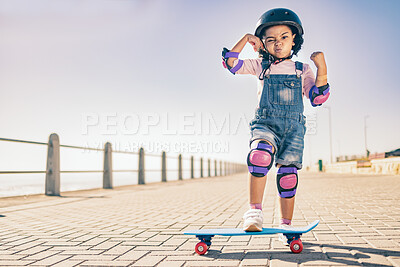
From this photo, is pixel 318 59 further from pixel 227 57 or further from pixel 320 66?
pixel 227 57

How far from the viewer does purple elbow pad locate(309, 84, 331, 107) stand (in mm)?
3131

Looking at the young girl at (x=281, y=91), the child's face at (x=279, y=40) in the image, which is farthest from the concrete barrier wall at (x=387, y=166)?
the child's face at (x=279, y=40)

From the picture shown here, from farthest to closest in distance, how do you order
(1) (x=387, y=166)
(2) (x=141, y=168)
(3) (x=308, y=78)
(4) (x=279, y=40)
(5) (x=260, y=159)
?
(1) (x=387, y=166) < (2) (x=141, y=168) < (3) (x=308, y=78) < (4) (x=279, y=40) < (5) (x=260, y=159)

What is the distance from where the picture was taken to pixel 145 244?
3.22 meters

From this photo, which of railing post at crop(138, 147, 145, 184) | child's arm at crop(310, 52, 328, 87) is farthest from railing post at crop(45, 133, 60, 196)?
child's arm at crop(310, 52, 328, 87)

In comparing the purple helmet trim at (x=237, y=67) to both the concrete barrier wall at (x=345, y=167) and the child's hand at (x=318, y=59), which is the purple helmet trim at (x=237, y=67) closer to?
the child's hand at (x=318, y=59)

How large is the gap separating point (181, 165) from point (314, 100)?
1719cm

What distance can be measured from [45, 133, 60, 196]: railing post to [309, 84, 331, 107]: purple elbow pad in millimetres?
7172

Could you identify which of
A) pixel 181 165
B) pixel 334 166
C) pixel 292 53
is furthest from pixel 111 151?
pixel 334 166

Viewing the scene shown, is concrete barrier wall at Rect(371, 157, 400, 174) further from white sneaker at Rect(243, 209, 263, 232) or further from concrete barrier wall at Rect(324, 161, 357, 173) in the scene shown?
white sneaker at Rect(243, 209, 263, 232)

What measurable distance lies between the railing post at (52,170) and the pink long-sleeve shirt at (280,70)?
22.5 feet

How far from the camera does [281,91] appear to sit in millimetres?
3055

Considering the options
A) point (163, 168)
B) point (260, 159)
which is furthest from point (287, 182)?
point (163, 168)

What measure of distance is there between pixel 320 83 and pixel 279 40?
48 centimetres
